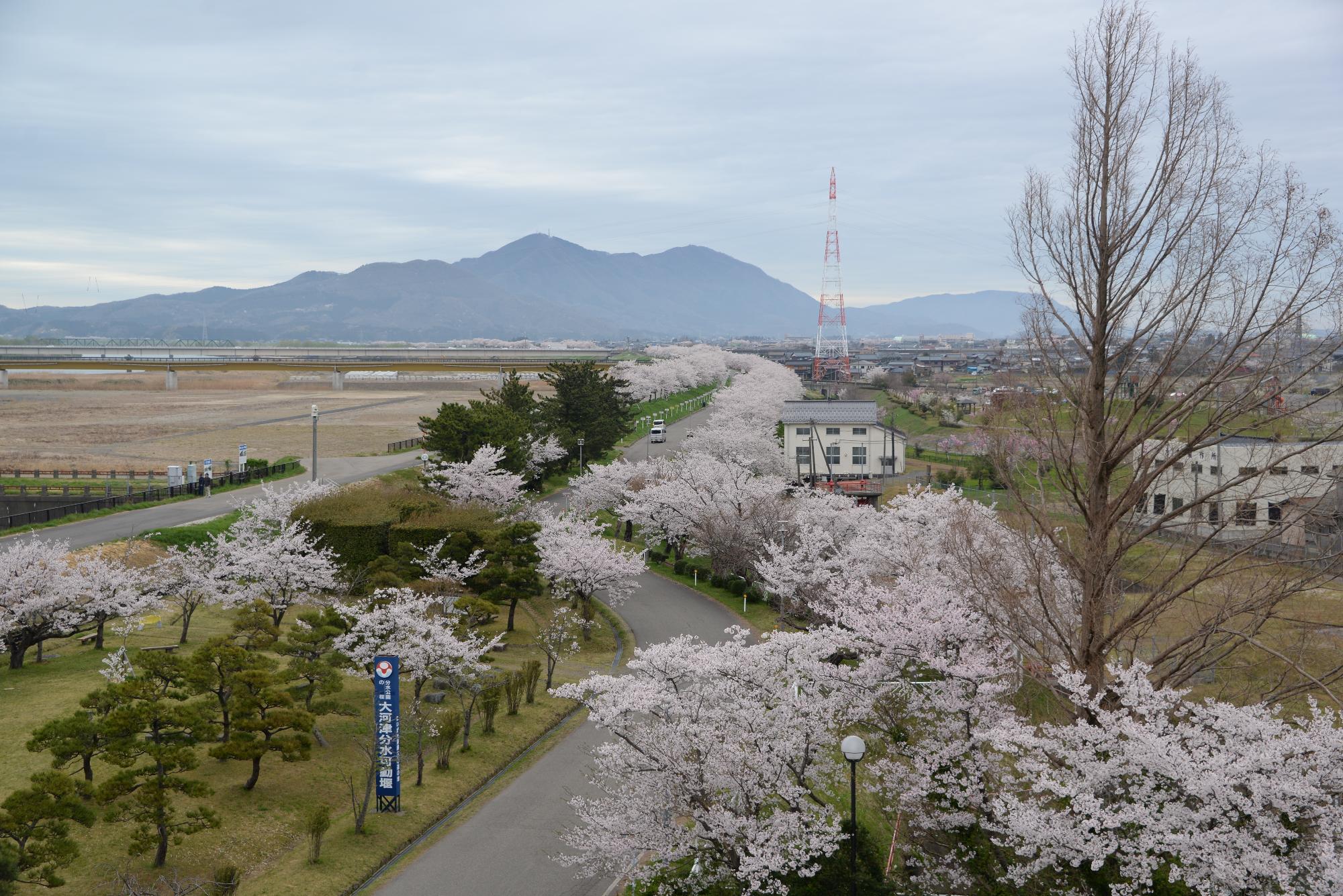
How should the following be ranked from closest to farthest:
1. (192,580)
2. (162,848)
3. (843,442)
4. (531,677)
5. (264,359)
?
(162,848) < (531,677) < (192,580) < (843,442) < (264,359)

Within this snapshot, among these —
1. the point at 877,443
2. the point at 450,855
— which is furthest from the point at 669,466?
the point at 450,855

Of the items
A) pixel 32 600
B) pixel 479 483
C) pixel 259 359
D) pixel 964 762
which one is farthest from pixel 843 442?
pixel 259 359

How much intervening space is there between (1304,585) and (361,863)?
43.1ft

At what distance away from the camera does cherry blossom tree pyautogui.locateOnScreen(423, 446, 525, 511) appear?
3148cm

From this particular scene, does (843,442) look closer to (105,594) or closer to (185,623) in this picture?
(185,623)

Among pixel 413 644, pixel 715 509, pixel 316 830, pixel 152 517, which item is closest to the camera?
pixel 316 830

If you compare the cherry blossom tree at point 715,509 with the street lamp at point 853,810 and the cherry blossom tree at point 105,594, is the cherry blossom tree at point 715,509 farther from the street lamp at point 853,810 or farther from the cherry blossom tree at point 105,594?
the cherry blossom tree at point 105,594

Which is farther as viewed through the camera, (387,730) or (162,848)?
(387,730)

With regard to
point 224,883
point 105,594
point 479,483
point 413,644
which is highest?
point 479,483

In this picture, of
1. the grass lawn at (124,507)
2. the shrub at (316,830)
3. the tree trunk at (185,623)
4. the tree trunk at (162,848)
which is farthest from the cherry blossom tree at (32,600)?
the grass lawn at (124,507)

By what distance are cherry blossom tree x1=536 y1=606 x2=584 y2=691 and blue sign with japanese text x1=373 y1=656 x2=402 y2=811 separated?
6.33m

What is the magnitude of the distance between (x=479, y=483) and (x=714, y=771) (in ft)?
69.7

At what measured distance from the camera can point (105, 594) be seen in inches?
774

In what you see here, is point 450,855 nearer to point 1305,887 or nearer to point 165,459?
point 1305,887
